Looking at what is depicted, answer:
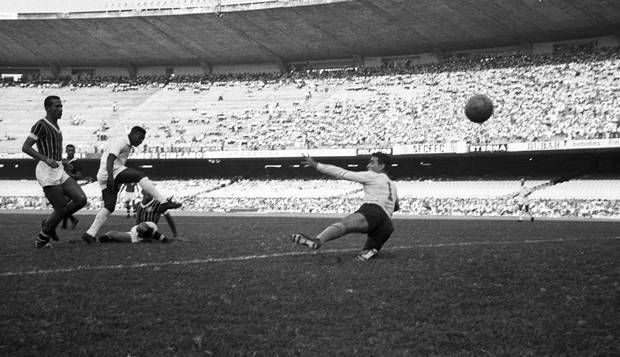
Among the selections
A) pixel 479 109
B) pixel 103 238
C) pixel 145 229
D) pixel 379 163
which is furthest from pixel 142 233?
pixel 479 109

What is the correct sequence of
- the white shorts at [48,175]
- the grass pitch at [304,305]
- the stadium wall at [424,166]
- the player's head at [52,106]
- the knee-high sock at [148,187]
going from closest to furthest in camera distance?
the grass pitch at [304,305] → the player's head at [52,106] → the white shorts at [48,175] → the knee-high sock at [148,187] → the stadium wall at [424,166]

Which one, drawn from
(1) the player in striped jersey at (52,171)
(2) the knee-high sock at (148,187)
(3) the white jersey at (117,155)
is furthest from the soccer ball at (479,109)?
(1) the player in striped jersey at (52,171)

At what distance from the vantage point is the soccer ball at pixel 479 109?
25375 millimetres

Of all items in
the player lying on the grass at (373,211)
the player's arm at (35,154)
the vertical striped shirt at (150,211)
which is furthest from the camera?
the vertical striped shirt at (150,211)

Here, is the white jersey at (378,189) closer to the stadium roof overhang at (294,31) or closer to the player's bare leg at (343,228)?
the player's bare leg at (343,228)

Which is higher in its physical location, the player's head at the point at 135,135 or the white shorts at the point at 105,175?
the player's head at the point at 135,135

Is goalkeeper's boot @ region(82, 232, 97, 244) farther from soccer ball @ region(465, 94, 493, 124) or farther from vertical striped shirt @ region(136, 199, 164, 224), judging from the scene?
soccer ball @ region(465, 94, 493, 124)

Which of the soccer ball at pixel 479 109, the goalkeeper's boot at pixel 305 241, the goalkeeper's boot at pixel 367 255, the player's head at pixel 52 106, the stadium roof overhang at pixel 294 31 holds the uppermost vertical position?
the stadium roof overhang at pixel 294 31

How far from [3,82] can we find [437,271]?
64.0 meters

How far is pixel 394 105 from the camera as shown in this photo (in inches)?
2000

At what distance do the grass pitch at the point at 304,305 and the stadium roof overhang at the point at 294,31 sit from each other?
41206mm

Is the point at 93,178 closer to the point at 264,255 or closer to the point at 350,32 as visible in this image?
the point at 350,32

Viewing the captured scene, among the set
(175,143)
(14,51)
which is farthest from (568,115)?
(14,51)

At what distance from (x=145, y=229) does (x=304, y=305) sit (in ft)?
21.3
